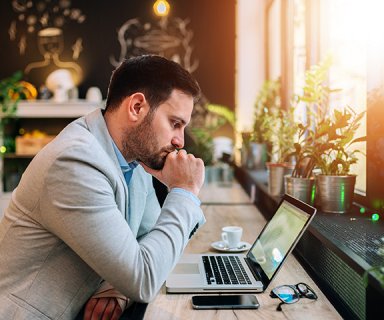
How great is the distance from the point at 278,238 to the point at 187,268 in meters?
0.31

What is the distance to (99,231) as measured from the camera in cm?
107

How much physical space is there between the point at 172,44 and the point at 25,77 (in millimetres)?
1889

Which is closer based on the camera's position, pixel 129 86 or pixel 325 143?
pixel 129 86

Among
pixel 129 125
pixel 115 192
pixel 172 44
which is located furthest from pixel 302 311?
pixel 172 44

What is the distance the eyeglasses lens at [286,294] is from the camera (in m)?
1.24

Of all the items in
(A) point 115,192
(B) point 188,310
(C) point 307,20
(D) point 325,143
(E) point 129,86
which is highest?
(C) point 307,20

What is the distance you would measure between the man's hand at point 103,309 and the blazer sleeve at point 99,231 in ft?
0.59

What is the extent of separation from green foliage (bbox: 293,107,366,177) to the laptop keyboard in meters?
0.53

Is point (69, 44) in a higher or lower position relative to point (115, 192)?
higher

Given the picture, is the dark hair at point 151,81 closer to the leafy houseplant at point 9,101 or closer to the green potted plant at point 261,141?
the green potted plant at point 261,141

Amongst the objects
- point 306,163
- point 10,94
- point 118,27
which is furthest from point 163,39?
point 306,163

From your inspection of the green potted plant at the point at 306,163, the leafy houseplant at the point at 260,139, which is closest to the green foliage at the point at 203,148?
the leafy houseplant at the point at 260,139

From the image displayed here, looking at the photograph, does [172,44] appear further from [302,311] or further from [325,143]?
[302,311]

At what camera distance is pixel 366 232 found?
4.78 ft
